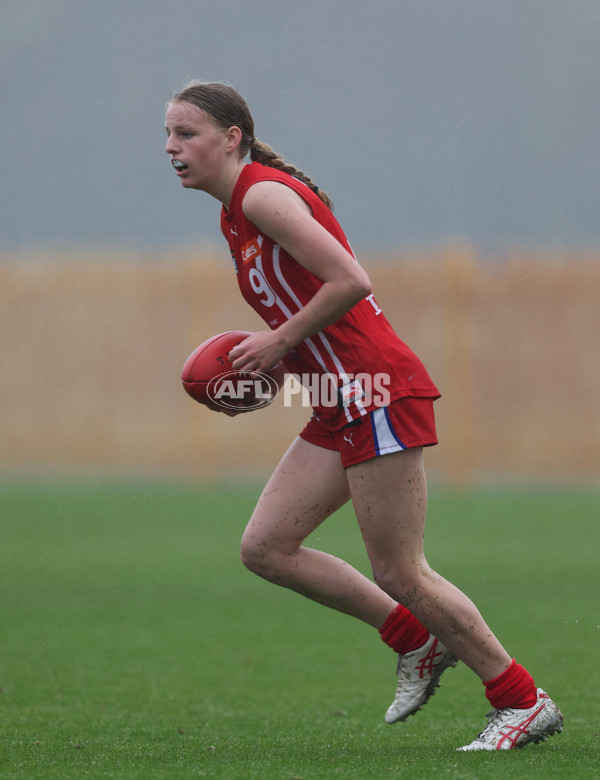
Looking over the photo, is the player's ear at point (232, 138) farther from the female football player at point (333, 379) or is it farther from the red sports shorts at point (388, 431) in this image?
the red sports shorts at point (388, 431)

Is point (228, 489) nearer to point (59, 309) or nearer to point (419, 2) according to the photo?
point (59, 309)

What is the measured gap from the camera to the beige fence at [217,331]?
12.7 meters

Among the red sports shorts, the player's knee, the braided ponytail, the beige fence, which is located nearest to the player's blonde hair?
the braided ponytail

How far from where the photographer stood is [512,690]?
138 inches

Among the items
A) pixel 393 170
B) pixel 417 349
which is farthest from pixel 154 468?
pixel 393 170

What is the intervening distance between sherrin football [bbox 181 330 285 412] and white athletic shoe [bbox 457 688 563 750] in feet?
3.83

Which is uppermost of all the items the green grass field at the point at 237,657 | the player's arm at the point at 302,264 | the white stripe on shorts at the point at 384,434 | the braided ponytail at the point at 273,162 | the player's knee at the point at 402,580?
the braided ponytail at the point at 273,162

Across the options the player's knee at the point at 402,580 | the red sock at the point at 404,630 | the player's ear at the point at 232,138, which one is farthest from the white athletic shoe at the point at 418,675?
the player's ear at the point at 232,138

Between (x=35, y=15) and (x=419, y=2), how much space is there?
8.85 m

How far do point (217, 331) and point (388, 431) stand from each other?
986cm

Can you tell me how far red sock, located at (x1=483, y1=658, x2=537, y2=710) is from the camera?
3502 millimetres

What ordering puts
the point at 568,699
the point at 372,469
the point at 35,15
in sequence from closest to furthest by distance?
the point at 372,469 → the point at 568,699 → the point at 35,15

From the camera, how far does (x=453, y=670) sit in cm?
506

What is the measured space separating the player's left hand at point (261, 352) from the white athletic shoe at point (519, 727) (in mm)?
1192
